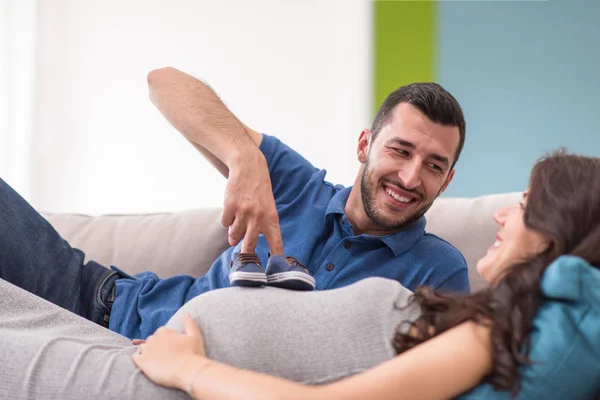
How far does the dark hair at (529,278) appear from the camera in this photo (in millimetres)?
825

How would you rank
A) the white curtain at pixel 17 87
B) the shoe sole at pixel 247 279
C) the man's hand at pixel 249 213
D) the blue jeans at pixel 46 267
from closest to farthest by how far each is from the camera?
the shoe sole at pixel 247 279 < the man's hand at pixel 249 213 < the blue jeans at pixel 46 267 < the white curtain at pixel 17 87

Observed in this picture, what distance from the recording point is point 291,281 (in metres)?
1.11

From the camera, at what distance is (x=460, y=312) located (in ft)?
2.92

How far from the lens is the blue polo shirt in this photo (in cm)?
149

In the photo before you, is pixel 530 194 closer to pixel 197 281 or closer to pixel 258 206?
pixel 258 206

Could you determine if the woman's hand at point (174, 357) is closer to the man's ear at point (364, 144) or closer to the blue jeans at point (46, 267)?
the blue jeans at point (46, 267)

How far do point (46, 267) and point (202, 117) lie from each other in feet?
1.66

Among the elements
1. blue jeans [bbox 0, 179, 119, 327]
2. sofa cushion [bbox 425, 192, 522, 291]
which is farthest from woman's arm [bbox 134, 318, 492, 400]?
sofa cushion [bbox 425, 192, 522, 291]

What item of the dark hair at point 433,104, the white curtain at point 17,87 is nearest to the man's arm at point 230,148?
the dark hair at point 433,104

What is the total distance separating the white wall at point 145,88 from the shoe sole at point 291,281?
1905 millimetres

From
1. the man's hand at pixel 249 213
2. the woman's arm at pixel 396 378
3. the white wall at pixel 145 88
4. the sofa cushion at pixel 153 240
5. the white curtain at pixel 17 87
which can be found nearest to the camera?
the woman's arm at pixel 396 378

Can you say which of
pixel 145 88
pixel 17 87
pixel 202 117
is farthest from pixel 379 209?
pixel 17 87

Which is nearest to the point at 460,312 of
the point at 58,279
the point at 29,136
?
the point at 58,279

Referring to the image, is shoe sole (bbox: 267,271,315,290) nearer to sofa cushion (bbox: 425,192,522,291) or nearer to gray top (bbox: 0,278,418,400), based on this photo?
gray top (bbox: 0,278,418,400)
